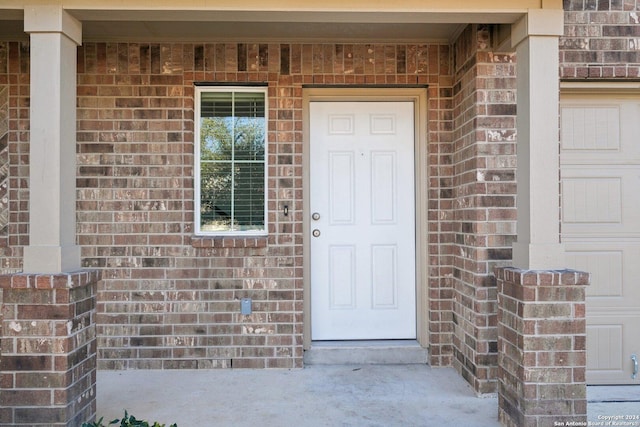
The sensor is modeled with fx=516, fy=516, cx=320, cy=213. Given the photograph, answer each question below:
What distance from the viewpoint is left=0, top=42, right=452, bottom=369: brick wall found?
4352 mm

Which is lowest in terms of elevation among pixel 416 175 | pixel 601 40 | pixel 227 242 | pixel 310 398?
pixel 310 398

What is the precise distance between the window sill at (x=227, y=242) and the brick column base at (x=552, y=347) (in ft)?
7.03

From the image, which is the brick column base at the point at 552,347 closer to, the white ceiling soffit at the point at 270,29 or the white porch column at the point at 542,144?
the white porch column at the point at 542,144

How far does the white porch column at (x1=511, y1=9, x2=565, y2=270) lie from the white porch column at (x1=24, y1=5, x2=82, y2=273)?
2878mm

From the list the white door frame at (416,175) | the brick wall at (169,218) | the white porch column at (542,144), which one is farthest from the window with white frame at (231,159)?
the white porch column at (542,144)

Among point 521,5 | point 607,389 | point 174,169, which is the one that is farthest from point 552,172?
point 174,169

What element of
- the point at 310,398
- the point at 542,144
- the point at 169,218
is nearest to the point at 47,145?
the point at 169,218

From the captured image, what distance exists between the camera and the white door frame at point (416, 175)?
178 inches

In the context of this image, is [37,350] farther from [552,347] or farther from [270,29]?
[552,347]

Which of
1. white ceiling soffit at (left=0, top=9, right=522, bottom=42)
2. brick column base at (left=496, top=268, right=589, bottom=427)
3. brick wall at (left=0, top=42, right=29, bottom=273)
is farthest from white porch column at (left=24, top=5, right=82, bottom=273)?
brick column base at (left=496, top=268, right=589, bottom=427)

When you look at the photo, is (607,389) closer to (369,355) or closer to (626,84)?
(369,355)

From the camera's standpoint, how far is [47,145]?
3113 mm

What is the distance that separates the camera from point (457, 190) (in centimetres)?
429

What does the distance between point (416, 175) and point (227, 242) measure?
1758 millimetres
